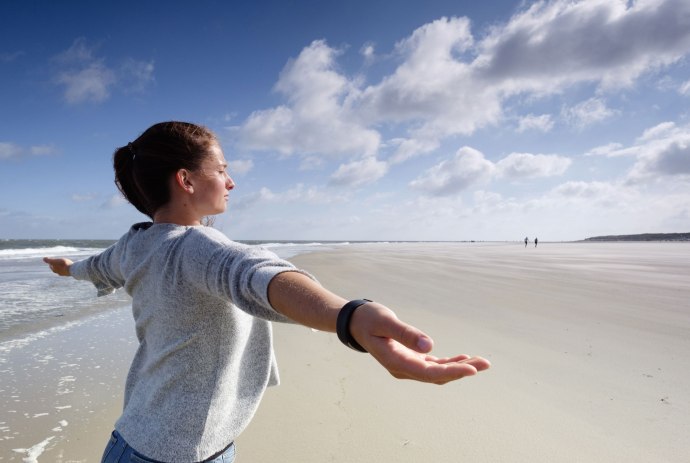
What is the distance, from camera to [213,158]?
148 centimetres

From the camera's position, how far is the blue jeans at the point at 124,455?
1303 mm

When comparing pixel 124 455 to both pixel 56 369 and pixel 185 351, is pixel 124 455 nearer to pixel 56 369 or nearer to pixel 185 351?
pixel 185 351

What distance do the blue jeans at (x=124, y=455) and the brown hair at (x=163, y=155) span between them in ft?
2.62

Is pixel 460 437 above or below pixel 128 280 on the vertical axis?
below

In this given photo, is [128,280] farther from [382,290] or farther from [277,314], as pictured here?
[382,290]

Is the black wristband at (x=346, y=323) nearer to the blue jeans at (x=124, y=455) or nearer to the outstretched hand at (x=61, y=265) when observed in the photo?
the blue jeans at (x=124, y=455)

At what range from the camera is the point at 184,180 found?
1.41 metres

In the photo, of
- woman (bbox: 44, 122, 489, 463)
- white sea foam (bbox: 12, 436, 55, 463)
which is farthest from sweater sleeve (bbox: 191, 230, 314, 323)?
white sea foam (bbox: 12, 436, 55, 463)

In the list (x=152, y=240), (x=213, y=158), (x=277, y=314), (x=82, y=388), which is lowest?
(x=82, y=388)

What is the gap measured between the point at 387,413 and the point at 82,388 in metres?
2.90

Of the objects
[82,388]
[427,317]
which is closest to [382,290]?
[427,317]

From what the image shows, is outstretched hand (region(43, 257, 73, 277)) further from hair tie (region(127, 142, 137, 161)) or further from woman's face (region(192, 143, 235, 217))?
woman's face (region(192, 143, 235, 217))

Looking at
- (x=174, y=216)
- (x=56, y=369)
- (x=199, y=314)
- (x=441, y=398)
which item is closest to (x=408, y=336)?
(x=199, y=314)

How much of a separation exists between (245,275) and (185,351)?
1.50 ft
